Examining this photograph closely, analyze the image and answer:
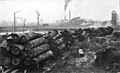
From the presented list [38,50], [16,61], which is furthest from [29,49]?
[16,61]

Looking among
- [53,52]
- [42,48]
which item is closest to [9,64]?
[42,48]

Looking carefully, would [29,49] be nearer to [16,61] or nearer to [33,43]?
[33,43]

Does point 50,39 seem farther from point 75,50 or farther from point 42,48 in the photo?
point 75,50

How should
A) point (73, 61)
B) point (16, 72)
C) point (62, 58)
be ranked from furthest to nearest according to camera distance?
point (62, 58) < point (73, 61) < point (16, 72)

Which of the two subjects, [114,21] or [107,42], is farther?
[114,21]

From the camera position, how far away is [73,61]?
11.8 meters

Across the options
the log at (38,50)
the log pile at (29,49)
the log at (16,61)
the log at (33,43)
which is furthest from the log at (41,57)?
the log at (16,61)

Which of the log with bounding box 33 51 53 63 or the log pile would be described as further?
the log with bounding box 33 51 53 63

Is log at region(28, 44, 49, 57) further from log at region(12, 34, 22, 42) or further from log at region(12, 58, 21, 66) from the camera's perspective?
log at region(12, 34, 22, 42)

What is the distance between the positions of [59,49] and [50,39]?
3.42 feet

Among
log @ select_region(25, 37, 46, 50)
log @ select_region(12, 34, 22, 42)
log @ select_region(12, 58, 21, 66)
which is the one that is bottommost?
log @ select_region(12, 58, 21, 66)

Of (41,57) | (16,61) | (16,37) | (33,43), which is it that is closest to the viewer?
(16,61)

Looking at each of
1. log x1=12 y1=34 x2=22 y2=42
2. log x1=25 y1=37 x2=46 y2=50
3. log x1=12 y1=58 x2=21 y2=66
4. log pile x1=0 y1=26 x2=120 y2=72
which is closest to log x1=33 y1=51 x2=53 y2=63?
log pile x1=0 y1=26 x2=120 y2=72

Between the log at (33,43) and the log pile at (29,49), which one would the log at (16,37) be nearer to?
the log pile at (29,49)
